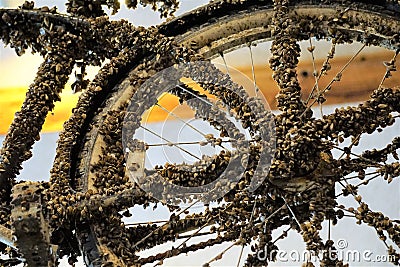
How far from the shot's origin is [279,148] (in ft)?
2.68

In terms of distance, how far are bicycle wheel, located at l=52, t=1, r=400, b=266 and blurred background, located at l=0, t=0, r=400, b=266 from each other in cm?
89

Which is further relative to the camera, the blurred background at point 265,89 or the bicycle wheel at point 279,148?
the blurred background at point 265,89

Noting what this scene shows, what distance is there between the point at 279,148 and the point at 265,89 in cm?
117

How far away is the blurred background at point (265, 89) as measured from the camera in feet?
6.35

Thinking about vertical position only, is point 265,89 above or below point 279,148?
above

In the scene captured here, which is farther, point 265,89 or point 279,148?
point 265,89

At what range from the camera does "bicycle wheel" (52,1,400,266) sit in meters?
0.83

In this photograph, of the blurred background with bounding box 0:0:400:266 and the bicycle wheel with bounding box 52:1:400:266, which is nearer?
the bicycle wheel with bounding box 52:1:400:266

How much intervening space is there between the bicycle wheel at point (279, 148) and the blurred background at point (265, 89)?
0.89 meters

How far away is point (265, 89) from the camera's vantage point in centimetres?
197

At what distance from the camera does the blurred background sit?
194 centimetres

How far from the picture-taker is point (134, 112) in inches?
37.6

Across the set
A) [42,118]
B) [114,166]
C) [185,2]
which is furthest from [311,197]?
[185,2]

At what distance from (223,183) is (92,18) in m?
0.32
